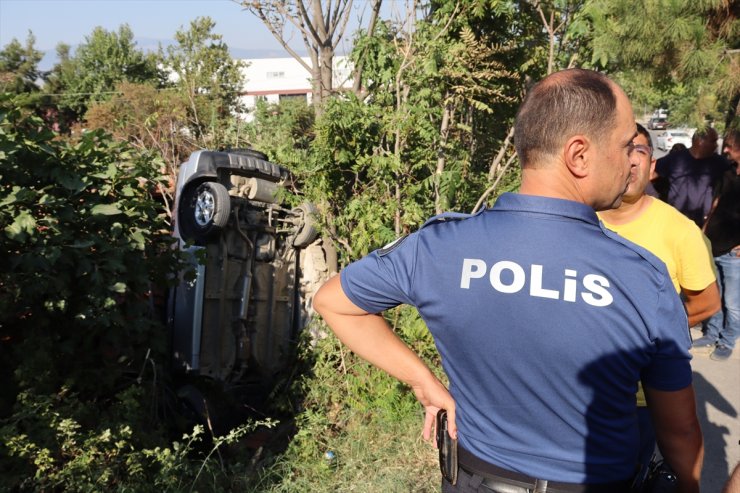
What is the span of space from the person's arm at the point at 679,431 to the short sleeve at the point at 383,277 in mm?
709

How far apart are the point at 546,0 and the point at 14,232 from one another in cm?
472

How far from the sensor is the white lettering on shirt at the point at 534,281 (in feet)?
5.71

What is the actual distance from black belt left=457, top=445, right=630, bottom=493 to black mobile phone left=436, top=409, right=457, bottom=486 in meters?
0.07

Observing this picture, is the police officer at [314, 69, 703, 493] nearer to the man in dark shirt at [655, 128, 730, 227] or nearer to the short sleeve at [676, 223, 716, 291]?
the short sleeve at [676, 223, 716, 291]

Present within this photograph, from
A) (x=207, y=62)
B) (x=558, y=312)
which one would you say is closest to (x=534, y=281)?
(x=558, y=312)

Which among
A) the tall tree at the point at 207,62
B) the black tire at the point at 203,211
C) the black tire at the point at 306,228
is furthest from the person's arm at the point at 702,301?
the tall tree at the point at 207,62

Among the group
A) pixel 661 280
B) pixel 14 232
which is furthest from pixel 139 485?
pixel 661 280

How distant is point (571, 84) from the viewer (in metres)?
1.86

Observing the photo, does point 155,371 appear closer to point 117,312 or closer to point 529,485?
point 117,312

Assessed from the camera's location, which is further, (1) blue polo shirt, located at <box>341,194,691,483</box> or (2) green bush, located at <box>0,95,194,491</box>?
(2) green bush, located at <box>0,95,194,491</box>

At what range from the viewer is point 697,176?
7.34 metres

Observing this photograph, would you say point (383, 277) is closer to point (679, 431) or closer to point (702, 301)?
point (679, 431)

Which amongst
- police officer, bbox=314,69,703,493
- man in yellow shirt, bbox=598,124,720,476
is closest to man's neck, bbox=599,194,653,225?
man in yellow shirt, bbox=598,124,720,476

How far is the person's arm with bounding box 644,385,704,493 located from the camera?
188cm
